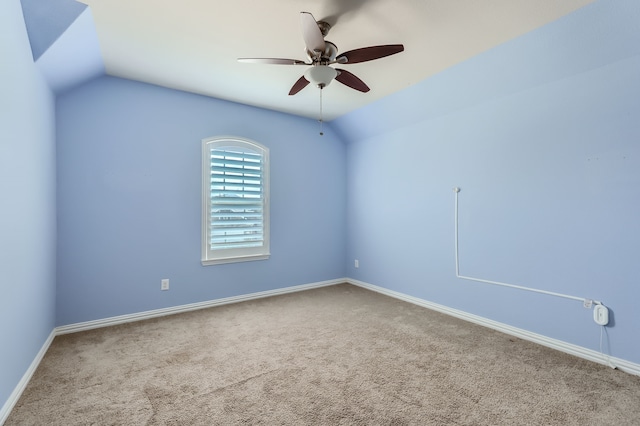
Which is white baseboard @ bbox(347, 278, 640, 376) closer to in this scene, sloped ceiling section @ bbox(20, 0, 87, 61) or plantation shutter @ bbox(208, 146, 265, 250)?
plantation shutter @ bbox(208, 146, 265, 250)

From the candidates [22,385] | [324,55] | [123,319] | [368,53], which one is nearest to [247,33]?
[324,55]

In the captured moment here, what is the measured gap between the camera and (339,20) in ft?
6.84

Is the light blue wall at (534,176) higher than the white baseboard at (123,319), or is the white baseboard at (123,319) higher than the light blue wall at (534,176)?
the light blue wall at (534,176)

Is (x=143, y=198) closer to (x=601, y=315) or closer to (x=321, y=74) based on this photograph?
(x=321, y=74)

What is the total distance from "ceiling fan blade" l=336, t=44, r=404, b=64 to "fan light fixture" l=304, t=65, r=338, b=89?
0.09 metres

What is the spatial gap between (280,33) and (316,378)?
2.59 m

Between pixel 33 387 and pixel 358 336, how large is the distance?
2.41m

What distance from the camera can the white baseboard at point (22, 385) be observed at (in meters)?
1.62

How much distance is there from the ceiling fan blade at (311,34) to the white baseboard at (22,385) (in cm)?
277

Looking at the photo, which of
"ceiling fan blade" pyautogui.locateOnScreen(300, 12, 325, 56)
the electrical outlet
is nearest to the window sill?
"ceiling fan blade" pyautogui.locateOnScreen(300, 12, 325, 56)

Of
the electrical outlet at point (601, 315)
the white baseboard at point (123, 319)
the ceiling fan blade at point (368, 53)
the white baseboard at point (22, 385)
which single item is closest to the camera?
the white baseboard at point (22, 385)

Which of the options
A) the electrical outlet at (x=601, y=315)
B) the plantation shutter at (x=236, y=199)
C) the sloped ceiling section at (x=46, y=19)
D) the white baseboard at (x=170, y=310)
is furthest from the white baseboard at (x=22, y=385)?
the electrical outlet at (x=601, y=315)

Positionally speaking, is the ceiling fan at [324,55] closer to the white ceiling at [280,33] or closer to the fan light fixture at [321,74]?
the fan light fixture at [321,74]

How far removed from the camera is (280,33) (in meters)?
2.25
